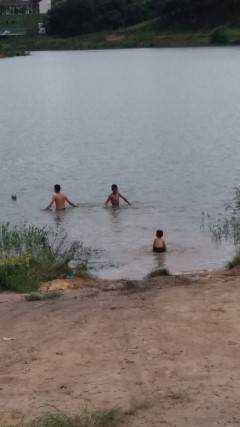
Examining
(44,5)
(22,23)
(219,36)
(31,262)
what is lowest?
(31,262)

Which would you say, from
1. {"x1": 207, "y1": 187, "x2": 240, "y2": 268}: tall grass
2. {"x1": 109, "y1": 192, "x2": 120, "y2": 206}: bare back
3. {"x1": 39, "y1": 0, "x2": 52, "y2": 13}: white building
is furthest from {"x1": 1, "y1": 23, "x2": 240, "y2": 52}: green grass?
{"x1": 207, "y1": 187, "x2": 240, "y2": 268}: tall grass

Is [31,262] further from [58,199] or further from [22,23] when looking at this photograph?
[22,23]

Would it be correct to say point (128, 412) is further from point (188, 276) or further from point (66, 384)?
point (188, 276)

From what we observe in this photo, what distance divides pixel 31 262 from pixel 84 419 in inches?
291

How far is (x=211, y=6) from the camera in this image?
365ft

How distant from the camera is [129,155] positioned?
121ft

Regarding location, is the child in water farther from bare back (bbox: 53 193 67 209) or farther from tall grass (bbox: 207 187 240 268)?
bare back (bbox: 53 193 67 209)

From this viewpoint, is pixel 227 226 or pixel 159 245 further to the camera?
pixel 227 226

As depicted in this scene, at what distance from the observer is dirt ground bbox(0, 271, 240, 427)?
757 cm

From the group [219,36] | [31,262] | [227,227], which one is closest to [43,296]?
[31,262]

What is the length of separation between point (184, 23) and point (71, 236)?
95008mm

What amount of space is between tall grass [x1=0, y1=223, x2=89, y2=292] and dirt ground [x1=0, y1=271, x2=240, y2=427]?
0.76m

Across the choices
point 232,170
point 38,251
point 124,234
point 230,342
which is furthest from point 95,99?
point 230,342

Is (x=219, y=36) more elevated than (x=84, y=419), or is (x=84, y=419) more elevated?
(x=219, y=36)
